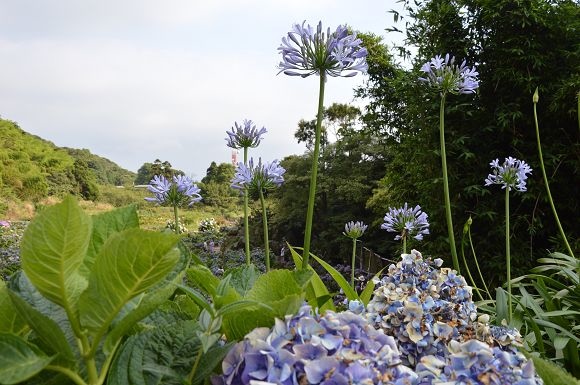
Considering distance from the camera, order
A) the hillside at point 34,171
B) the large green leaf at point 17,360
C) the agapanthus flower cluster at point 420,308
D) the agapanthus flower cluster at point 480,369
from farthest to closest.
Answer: the hillside at point 34,171 < the agapanthus flower cluster at point 420,308 < the agapanthus flower cluster at point 480,369 < the large green leaf at point 17,360

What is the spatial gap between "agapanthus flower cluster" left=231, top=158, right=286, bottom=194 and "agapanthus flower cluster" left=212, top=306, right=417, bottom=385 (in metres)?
1.03

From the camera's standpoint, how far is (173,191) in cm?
153

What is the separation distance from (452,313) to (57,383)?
559mm

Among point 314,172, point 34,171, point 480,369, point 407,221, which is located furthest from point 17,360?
point 34,171

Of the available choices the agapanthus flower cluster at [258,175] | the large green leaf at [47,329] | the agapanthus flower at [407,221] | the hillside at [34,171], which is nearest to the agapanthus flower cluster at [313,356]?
the large green leaf at [47,329]

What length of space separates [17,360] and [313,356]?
0.25m

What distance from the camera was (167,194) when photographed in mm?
1532

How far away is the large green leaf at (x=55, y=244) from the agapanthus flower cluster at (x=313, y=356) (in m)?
0.17

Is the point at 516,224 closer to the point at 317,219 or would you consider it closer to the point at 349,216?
the point at 349,216

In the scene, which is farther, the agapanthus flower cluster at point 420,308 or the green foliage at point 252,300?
the agapanthus flower cluster at point 420,308

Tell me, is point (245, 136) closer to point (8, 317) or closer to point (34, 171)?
point (8, 317)

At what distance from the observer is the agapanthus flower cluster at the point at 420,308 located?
0.68 meters

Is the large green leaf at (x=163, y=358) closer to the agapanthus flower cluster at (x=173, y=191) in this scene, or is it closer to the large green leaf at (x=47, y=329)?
the large green leaf at (x=47, y=329)

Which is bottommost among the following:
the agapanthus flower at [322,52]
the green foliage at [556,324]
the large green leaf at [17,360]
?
the green foliage at [556,324]
